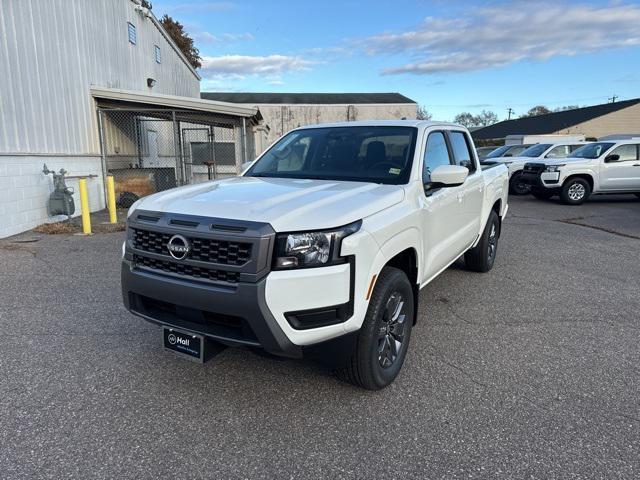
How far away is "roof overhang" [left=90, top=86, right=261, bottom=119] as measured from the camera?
39.1ft

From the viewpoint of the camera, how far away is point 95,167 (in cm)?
1212

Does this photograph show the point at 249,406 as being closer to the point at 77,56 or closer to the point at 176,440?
the point at 176,440

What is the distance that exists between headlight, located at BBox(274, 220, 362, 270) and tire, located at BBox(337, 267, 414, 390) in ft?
1.55

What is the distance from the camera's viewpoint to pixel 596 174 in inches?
541

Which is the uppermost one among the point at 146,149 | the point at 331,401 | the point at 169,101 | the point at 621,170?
the point at 169,101

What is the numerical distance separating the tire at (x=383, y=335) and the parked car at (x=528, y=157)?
540 inches

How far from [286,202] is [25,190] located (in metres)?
8.35

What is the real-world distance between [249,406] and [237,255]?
107cm

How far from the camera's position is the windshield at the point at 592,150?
1396 centimetres

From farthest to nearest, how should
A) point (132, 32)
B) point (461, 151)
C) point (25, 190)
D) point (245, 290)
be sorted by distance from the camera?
point (132, 32) < point (25, 190) < point (461, 151) < point (245, 290)

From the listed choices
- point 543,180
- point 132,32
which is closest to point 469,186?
point 543,180

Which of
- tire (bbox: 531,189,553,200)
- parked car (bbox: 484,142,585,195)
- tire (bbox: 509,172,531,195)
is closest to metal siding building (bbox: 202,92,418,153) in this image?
parked car (bbox: 484,142,585,195)

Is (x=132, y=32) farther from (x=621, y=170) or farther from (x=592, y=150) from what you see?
(x=621, y=170)

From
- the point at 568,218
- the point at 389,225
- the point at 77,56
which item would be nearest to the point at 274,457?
the point at 389,225
